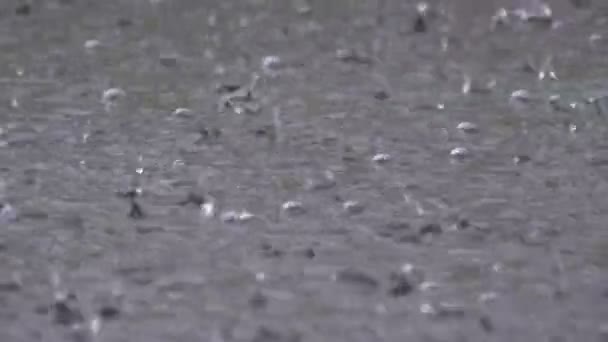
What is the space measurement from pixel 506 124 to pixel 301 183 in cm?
30

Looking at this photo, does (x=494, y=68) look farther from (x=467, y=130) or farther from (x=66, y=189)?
(x=66, y=189)

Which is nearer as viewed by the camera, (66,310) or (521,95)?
(66,310)

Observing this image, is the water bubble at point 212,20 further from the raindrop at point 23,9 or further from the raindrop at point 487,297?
the raindrop at point 487,297

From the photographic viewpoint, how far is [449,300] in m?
1.10

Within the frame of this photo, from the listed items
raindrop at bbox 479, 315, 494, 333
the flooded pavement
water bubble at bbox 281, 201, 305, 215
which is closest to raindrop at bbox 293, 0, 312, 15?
the flooded pavement

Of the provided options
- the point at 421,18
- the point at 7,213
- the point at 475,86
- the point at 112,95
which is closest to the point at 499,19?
the point at 421,18

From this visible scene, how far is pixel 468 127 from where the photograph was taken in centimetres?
146

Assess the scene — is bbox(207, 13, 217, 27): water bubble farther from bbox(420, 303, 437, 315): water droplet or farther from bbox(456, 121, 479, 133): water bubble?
bbox(420, 303, 437, 315): water droplet

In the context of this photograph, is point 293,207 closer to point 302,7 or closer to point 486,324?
point 486,324

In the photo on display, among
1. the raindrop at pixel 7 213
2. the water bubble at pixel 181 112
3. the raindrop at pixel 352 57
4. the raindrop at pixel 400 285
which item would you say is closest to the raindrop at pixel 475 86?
the raindrop at pixel 352 57

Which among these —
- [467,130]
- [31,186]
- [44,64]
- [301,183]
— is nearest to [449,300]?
[301,183]

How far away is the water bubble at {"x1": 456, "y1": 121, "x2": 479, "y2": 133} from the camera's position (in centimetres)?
145

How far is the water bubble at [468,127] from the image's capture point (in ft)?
4.77

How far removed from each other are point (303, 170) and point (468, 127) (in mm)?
232
